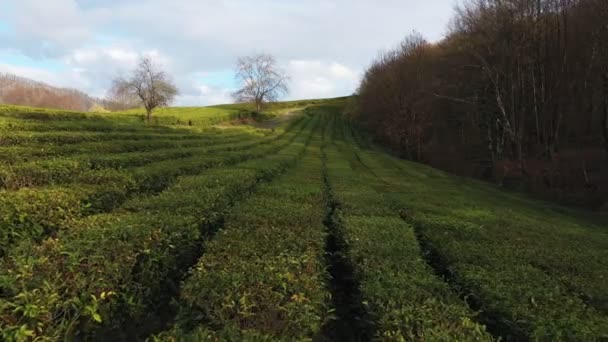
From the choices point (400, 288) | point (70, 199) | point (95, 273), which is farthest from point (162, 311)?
point (70, 199)

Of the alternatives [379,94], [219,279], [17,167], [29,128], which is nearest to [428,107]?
[379,94]

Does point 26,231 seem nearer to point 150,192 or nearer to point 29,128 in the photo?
point 150,192

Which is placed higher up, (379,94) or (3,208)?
(379,94)

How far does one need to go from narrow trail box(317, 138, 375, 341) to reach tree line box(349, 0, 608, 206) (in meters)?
21.5

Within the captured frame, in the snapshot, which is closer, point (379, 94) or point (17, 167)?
point (17, 167)

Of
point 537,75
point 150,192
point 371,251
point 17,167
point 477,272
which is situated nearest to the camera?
point 477,272

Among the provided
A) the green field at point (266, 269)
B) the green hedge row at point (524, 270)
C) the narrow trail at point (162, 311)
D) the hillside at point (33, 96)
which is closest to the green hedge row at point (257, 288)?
the green field at point (266, 269)

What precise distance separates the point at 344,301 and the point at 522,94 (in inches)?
1422

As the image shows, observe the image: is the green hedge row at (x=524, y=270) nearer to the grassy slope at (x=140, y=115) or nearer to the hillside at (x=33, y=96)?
the grassy slope at (x=140, y=115)

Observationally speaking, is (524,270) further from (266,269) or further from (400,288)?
(266,269)

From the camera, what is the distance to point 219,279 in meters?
5.52

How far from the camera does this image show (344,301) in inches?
274

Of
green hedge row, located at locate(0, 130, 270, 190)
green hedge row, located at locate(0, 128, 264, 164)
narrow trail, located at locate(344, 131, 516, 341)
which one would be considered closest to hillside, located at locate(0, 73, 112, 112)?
green hedge row, located at locate(0, 128, 264, 164)

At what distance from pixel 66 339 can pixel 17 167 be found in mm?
7934
